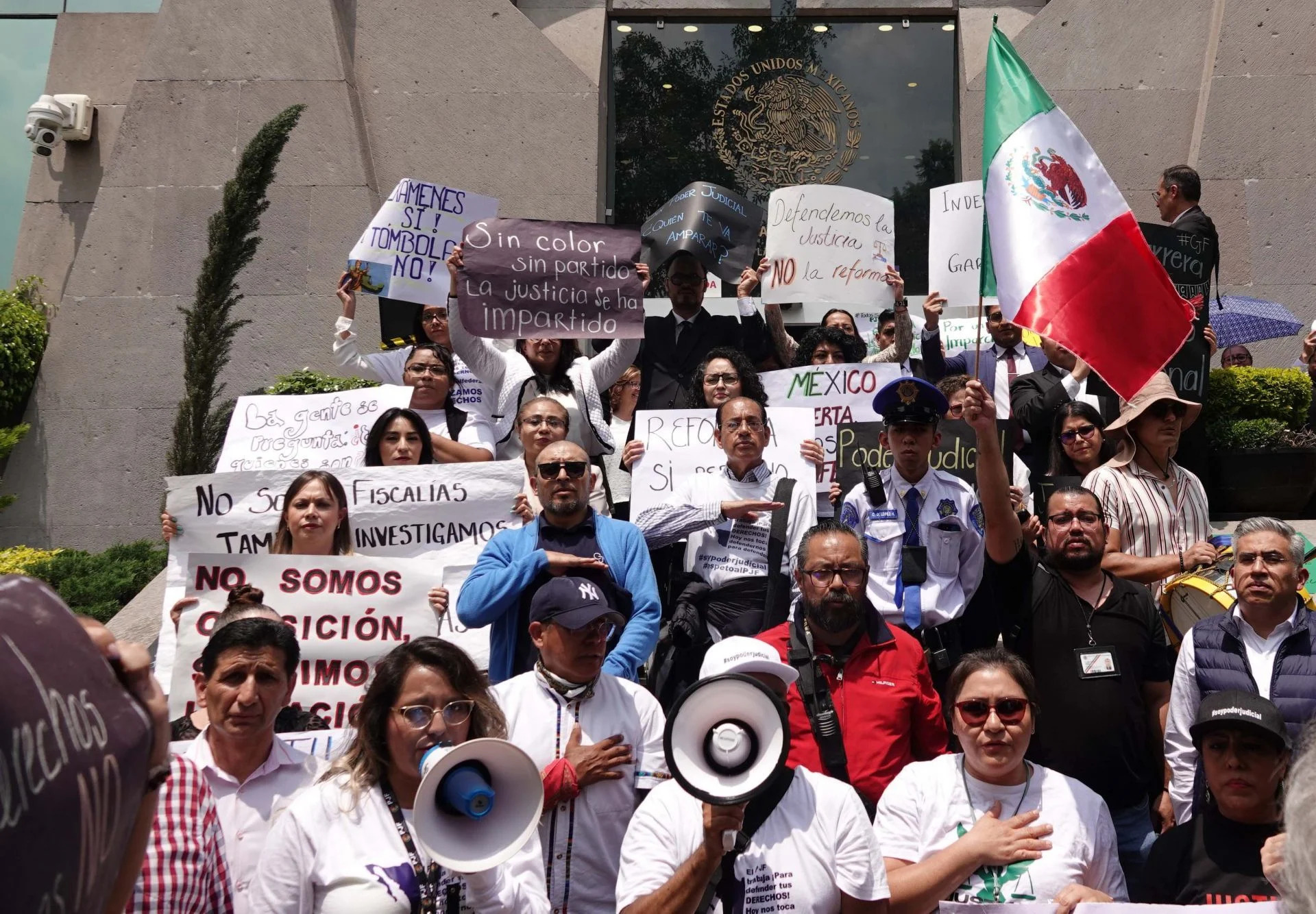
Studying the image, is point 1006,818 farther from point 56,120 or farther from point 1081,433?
point 56,120

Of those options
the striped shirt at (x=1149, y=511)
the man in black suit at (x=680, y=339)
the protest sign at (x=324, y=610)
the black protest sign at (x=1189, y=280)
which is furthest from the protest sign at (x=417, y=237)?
the striped shirt at (x=1149, y=511)

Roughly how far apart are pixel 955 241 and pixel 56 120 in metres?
9.12

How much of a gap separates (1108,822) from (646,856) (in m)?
1.53

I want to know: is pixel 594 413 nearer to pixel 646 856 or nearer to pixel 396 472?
pixel 396 472

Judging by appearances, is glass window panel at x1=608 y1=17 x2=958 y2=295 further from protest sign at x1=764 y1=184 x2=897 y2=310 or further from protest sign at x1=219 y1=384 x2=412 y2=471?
protest sign at x1=219 y1=384 x2=412 y2=471

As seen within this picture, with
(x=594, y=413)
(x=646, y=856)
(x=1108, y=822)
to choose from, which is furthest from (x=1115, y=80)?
(x=646, y=856)

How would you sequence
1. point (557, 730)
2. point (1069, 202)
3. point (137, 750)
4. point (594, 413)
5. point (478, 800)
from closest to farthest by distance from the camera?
point (137, 750), point (478, 800), point (557, 730), point (1069, 202), point (594, 413)

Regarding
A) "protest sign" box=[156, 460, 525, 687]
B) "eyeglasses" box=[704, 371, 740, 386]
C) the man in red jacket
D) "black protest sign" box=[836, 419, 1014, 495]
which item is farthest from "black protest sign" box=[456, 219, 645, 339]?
the man in red jacket

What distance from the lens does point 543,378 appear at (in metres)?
7.90

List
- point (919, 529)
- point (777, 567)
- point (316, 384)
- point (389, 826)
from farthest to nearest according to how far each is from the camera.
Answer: point (316, 384) < point (777, 567) < point (919, 529) < point (389, 826)

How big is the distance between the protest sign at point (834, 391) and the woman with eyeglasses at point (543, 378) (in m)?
0.96

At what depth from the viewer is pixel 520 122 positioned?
13242mm

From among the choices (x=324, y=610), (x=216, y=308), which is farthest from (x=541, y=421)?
(x=216, y=308)

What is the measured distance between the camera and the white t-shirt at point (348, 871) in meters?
3.48
